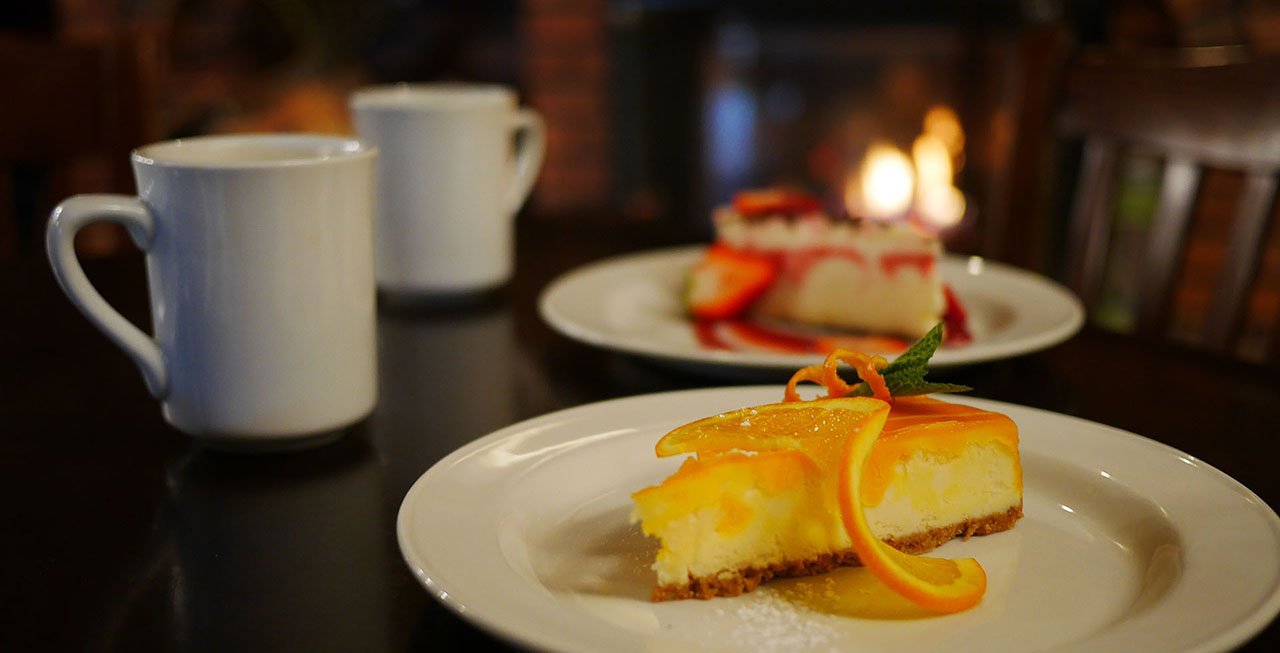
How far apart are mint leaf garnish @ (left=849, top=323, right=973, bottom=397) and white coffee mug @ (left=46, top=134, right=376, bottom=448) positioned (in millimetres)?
368

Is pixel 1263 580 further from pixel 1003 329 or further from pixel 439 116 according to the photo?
pixel 439 116

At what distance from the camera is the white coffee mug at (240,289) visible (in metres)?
0.74

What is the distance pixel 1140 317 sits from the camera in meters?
1.38

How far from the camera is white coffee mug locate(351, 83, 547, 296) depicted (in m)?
1.15

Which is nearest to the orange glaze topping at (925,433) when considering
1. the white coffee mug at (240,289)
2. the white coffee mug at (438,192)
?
the white coffee mug at (240,289)

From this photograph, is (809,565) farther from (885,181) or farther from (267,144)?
(885,181)

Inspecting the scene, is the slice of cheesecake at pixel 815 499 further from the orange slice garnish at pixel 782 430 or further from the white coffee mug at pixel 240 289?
the white coffee mug at pixel 240 289

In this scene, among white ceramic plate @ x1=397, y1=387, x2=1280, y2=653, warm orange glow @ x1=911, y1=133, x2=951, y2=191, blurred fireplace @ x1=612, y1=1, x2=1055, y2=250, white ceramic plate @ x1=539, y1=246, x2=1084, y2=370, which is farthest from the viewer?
warm orange glow @ x1=911, y1=133, x2=951, y2=191

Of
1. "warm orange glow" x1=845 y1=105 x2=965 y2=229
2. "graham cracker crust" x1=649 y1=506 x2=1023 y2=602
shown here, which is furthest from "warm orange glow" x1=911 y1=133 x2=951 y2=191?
"graham cracker crust" x1=649 y1=506 x2=1023 y2=602

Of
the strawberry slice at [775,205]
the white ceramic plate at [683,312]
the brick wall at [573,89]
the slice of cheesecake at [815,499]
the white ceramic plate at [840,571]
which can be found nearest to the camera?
the white ceramic plate at [840,571]

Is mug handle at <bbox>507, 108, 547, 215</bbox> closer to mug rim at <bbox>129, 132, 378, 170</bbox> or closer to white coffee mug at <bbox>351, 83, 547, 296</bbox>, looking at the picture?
white coffee mug at <bbox>351, 83, 547, 296</bbox>

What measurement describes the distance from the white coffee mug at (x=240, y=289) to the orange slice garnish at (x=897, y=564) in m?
0.38

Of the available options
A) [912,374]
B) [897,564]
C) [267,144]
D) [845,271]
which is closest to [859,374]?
[912,374]

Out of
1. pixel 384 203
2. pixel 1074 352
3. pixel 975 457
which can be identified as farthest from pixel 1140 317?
Answer: pixel 384 203
